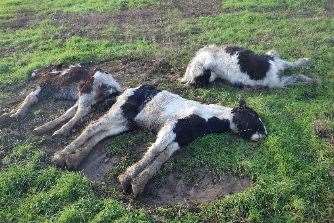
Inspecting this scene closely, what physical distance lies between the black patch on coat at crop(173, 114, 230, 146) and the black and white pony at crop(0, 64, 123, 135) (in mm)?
2066

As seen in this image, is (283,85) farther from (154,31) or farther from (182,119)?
(154,31)

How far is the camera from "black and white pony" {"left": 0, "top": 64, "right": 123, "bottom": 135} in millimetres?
10203

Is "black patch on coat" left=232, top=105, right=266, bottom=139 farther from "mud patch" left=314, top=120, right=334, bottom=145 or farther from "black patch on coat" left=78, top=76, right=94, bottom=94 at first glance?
"black patch on coat" left=78, top=76, right=94, bottom=94

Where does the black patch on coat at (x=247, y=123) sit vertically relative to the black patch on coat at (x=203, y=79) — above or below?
above

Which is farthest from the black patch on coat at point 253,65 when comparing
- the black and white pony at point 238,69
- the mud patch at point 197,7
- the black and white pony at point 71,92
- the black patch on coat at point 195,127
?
the mud patch at point 197,7

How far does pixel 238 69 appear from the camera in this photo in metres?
10.9

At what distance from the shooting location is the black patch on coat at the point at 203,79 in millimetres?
11086

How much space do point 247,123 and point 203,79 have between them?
2.29 m

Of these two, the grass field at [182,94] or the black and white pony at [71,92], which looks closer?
the grass field at [182,94]

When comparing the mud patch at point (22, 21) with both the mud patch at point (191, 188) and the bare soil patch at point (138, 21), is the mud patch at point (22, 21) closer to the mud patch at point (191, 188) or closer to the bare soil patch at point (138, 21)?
the bare soil patch at point (138, 21)

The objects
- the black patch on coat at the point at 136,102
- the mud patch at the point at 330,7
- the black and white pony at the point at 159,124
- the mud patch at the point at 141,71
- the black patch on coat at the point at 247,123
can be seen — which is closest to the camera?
the black and white pony at the point at 159,124

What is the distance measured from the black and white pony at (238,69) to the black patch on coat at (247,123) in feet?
5.98

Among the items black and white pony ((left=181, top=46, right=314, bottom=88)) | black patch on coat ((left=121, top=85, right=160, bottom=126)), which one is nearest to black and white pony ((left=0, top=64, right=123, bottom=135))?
black patch on coat ((left=121, top=85, right=160, bottom=126))

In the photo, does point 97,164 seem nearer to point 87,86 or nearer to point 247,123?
point 87,86
